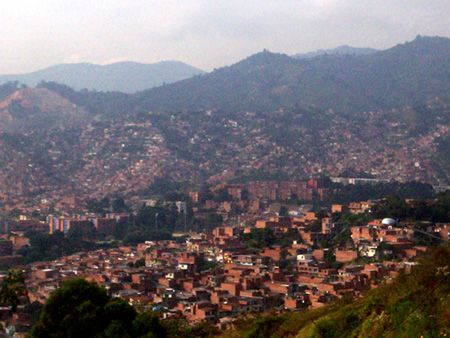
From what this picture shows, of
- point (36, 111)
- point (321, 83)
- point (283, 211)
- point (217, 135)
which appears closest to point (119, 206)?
point (283, 211)

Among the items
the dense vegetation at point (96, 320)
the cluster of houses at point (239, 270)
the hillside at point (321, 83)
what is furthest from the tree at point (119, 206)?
the hillside at point (321, 83)

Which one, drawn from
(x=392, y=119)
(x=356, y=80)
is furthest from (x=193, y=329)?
(x=356, y=80)

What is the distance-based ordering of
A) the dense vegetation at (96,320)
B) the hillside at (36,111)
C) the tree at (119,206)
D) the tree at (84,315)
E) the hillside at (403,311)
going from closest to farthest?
the hillside at (403,311)
the dense vegetation at (96,320)
the tree at (84,315)
the tree at (119,206)
the hillside at (36,111)

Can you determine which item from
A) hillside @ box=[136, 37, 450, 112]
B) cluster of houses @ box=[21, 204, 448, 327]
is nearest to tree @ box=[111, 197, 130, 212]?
cluster of houses @ box=[21, 204, 448, 327]

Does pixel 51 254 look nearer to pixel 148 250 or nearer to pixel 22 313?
pixel 148 250

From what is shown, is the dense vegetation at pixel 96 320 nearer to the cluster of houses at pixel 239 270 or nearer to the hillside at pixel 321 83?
the cluster of houses at pixel 239 270

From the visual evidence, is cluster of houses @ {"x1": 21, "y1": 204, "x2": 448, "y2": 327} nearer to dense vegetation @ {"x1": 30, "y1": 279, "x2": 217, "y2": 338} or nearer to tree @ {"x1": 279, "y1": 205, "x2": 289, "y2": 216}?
dense vegetation @ {"x1": 30, "y1": 279, "x2": 217, "y2": 338}

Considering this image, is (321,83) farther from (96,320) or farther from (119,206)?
(96,320)
